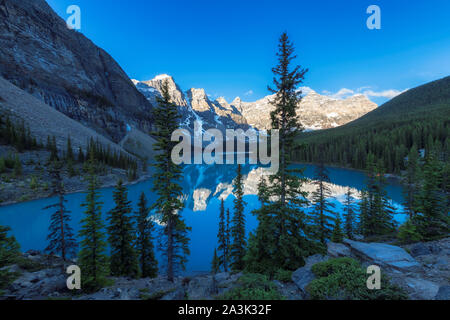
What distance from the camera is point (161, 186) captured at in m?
11.7

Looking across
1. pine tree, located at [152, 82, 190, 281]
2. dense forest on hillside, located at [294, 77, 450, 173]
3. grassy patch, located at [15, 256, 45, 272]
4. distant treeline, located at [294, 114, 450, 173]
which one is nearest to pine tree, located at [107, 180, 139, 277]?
grassy patch, located at [15, 256, 45, 272]

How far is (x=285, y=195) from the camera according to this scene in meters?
10.8

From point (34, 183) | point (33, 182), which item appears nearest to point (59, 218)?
point (34, 183)

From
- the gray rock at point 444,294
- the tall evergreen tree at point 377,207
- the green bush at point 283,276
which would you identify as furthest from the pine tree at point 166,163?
the tall evergreen tree at point 377,207

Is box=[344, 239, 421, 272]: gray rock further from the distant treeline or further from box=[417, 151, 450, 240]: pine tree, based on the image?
the distant treeline

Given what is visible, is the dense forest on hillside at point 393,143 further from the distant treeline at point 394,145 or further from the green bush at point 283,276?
the green bush at point 283,276

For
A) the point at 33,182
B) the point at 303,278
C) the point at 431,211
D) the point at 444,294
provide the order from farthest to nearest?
the point at 33,182
the point at 431,211
the point at 303,278
the point at 444,294

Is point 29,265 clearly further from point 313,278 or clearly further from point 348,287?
point 348,287

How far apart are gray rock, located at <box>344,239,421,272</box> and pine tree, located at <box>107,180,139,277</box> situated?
52.9ft

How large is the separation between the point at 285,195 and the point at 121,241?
13796mm

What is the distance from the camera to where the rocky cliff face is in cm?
8231

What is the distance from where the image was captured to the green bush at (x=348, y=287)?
17.5 feet
